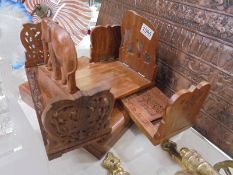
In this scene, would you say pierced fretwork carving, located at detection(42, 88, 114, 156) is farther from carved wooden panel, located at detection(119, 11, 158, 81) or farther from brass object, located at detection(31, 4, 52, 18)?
brass object, located at detection(31, 4, 52, 18)

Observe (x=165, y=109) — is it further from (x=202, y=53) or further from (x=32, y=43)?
(x=32, y=43)

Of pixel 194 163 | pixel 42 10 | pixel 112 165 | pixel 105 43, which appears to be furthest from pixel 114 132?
pixel 42 10

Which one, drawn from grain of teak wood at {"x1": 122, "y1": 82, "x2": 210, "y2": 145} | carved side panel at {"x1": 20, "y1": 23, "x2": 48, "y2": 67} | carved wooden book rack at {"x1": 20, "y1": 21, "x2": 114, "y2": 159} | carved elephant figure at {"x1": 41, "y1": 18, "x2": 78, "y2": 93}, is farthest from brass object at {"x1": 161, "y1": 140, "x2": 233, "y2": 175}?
carved side panel at {"x1": 20, "y1": 23, "x2": 48, "y2": 67}

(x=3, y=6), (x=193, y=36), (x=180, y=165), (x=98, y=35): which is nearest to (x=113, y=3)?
(x=98, y=35)

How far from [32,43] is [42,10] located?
0.63 feet

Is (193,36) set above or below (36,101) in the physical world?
above

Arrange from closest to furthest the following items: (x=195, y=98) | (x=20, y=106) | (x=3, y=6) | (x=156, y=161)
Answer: (x=195, y=98)
(x=156, y=161)
(x=20, y=106)
(x=3, y=6)

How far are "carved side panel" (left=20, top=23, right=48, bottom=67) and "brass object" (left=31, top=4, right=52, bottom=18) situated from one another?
162mm

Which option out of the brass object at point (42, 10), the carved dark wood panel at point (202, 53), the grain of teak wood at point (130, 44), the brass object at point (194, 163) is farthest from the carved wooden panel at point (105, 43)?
the brass object at point (194, 163)

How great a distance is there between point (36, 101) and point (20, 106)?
0.14 meters

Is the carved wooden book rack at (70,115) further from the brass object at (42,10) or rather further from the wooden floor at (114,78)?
the brass object at (42,10)

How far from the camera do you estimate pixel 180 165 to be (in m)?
0.57

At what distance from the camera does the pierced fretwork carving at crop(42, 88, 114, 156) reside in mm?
433

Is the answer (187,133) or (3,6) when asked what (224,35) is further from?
(3,6)
